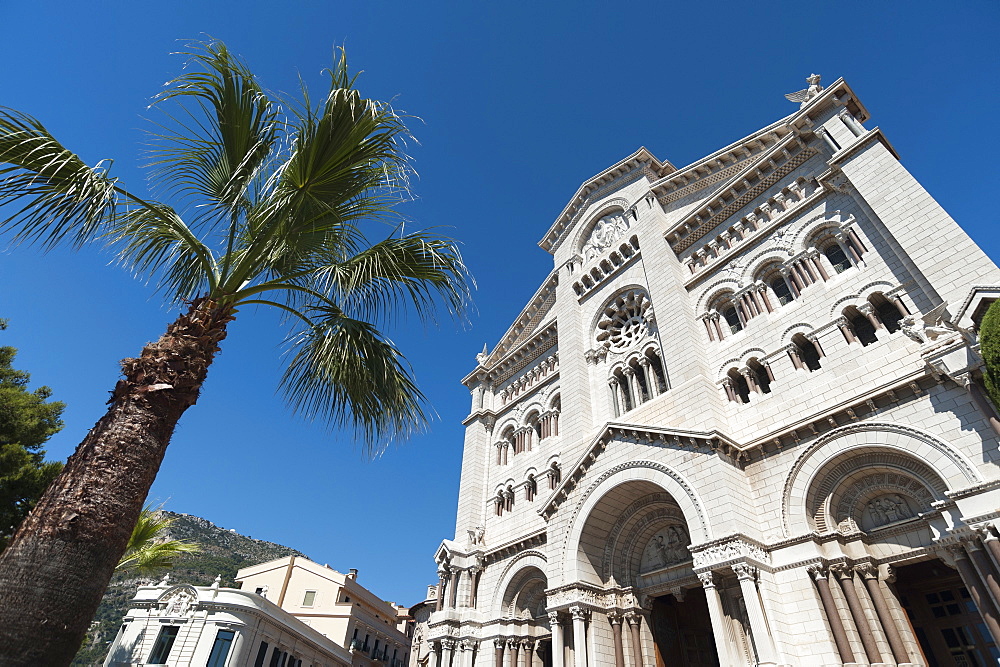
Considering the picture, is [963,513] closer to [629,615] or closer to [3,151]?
[629,615]

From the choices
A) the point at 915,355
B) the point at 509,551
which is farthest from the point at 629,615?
the point at 915,355

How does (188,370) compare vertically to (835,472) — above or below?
below

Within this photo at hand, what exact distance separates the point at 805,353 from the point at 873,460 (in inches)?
145

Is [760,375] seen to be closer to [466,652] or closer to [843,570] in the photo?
[843,570]

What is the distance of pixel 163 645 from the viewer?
2309 centimetres

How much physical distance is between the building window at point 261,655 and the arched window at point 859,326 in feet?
89.1

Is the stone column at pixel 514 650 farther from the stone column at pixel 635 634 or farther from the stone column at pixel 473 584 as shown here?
the stone column at pixel 635 634

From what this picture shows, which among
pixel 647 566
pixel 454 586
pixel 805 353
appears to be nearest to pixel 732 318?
pixel 805 353

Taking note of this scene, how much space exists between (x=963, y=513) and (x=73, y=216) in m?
14.7

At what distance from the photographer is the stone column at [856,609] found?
10.6 m

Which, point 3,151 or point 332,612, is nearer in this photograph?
point 3,151

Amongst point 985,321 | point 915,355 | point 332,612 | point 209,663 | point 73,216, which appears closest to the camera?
point 73,216

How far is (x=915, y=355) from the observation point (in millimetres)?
12172

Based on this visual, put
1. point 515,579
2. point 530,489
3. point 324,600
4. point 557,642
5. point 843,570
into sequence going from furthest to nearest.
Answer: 1. point 324,600
2. point 530,489
3. point 515,579
4. point 557,642
5. point 843,570
